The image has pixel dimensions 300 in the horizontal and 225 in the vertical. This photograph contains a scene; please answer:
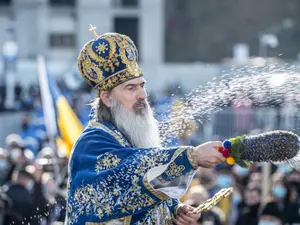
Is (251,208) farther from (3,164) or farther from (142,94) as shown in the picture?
(142,94)

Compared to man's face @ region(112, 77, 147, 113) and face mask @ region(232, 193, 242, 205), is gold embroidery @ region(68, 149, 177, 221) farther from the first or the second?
face mask @ region(232, 193, 242, 205)

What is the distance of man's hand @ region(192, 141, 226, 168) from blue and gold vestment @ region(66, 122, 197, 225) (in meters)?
0.10

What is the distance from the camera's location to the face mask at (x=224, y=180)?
15.9 meters

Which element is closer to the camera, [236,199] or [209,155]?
[209,155]

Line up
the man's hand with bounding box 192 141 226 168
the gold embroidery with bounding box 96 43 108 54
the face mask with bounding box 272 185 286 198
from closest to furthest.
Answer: the man's hand with bounding box 192 141 226 168, the gold embroidery with bounding box 96 43 108 54, the face mask with bounding box 272 185 286 198

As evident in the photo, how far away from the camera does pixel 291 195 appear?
45.5ft

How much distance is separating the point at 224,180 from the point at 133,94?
9.33m

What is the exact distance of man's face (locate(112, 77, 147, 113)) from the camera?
6.96 m

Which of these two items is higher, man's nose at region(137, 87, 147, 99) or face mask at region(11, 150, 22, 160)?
man's nose at region(137, 87, 147, 99)

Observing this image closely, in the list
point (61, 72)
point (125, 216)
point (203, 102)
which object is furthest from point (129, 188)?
point (61, 72)

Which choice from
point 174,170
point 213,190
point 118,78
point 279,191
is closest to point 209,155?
point 174,170

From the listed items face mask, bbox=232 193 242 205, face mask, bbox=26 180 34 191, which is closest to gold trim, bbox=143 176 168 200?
face mask, bbox=232 193 242 205

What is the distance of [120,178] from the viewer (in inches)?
259

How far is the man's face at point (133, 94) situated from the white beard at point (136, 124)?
0.02 meters
